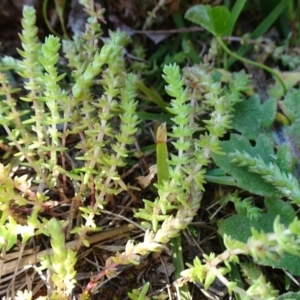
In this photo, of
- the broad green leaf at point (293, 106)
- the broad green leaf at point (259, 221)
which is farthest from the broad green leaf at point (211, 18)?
the broad green leaf at point (259, 221)

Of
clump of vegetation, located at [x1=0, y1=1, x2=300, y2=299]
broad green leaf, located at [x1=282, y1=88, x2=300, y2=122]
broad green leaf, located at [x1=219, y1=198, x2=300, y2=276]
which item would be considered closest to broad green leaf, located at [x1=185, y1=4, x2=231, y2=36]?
clump of vegetation, located at [x1=0, y1=1, x2=300, y2=299]

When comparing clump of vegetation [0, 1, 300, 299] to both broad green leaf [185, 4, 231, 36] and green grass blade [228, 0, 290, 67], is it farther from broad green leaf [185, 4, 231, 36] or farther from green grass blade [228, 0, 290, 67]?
green grass blade [228, 0, 290, 67]

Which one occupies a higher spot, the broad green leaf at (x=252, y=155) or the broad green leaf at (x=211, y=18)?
the broad green leaf at (x=211, y=18)

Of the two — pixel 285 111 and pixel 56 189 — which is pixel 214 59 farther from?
pixel 56 189

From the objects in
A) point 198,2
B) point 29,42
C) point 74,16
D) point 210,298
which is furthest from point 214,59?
point 210,298

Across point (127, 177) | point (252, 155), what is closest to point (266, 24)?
point (252, 155)

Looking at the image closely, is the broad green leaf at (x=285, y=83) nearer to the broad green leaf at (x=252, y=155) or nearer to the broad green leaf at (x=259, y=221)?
the broad green leaf at (x=252, y=155)

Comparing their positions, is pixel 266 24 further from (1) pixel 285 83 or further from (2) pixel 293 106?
(2) pixel 293 106
